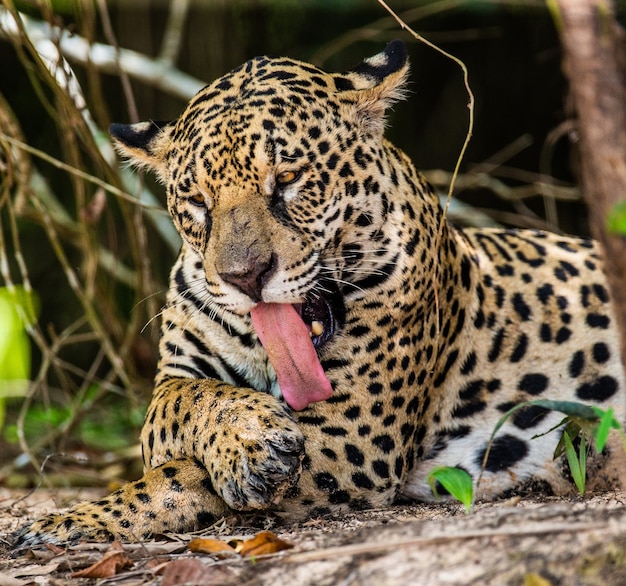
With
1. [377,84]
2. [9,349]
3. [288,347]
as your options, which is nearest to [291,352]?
[288,347]

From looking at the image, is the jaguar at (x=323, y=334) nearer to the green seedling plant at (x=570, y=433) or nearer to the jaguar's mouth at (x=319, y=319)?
the jaguar's mouth at (x=319, y=319)

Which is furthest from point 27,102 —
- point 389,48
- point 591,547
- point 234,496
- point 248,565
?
point 591,547

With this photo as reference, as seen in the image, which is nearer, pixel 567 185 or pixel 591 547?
pixel 591 547

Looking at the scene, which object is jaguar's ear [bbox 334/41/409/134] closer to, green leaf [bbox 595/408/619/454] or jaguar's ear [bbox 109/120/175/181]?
jaguar's ear [bbox 109/120/175/181]

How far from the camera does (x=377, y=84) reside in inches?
198

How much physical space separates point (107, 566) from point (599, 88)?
93.9 inches

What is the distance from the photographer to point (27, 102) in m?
11.2

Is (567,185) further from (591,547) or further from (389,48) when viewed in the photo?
(591,547)

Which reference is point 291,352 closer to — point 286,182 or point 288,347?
point 288,347

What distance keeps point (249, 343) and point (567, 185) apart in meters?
7.33

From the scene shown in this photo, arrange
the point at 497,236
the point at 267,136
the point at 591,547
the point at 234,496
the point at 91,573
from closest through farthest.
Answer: the point at 591,547
the point at 91,573
the point at 234,496
the point at 267,136
the point at 497,236

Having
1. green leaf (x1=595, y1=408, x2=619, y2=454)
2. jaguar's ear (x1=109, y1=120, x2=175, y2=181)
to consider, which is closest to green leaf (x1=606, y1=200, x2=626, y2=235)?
green leaf (x1=595, y1=408, x2=619, y2=454)

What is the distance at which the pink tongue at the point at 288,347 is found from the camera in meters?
4.56

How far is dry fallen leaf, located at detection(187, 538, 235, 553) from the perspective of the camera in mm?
3742
